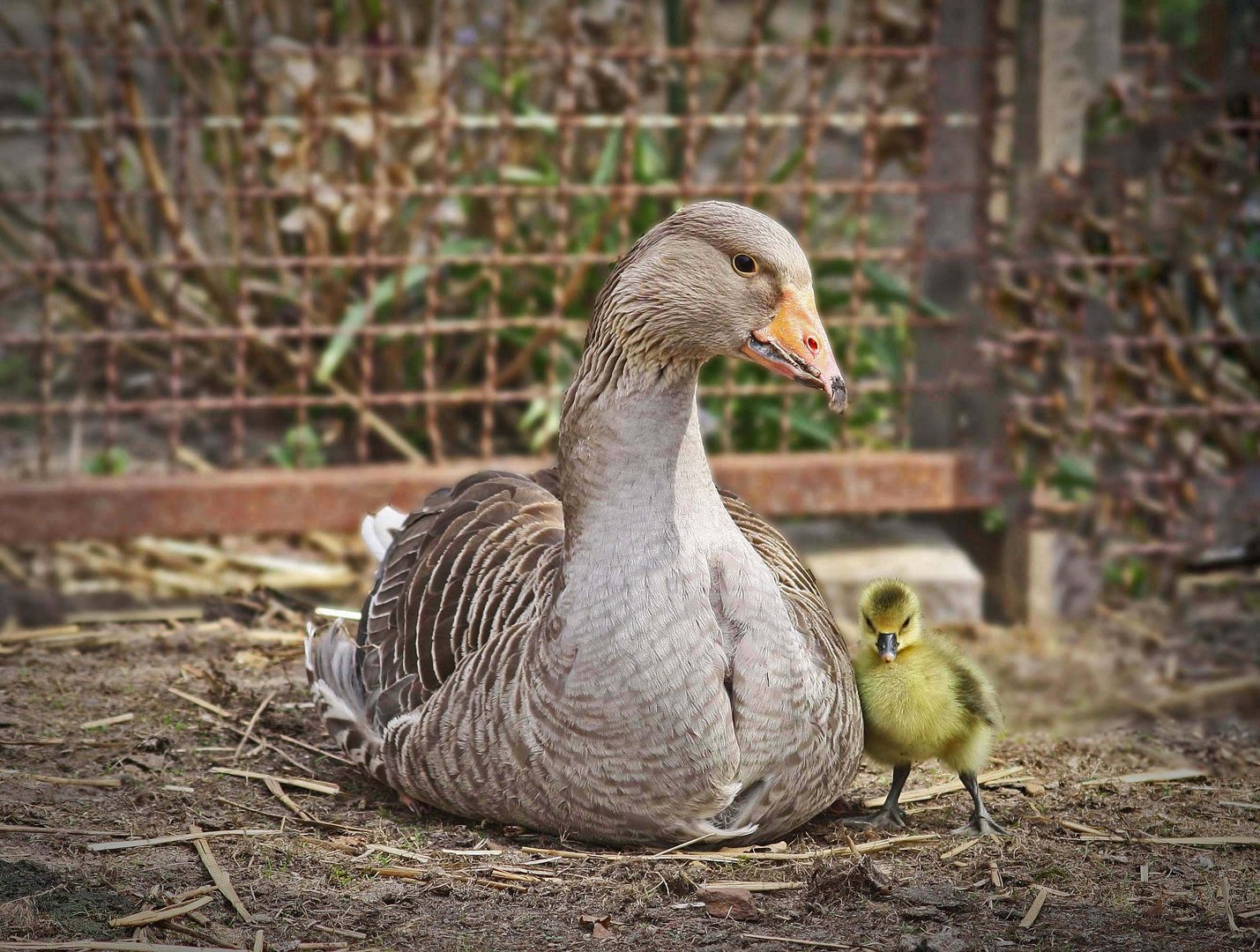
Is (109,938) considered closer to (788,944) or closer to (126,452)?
(788,944)

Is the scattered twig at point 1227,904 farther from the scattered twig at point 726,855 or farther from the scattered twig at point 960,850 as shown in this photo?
the scattered twig at point 726,855

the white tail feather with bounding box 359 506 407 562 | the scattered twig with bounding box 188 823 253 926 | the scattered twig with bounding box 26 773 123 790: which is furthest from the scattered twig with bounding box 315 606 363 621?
the scattered twig with bounding box 188 823 253 926

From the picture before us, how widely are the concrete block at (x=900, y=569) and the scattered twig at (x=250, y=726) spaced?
2.61 m

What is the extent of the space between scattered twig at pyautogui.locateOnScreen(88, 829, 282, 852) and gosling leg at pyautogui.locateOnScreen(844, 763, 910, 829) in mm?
1391

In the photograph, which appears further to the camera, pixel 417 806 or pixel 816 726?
pixel 417 806

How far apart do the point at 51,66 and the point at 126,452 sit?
2.26m

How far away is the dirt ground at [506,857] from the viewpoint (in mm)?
2998

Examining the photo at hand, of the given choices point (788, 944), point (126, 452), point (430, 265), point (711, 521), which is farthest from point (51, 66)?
point (788, 944)

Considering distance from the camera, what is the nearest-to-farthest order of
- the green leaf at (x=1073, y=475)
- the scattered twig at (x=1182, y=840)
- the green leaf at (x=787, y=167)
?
the scattered twig at (x=1182, y=840), the green leaf at (x=1073, y=475), the green leaf at (x=787, y=167)

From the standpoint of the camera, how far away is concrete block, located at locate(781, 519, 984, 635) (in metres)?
6.33

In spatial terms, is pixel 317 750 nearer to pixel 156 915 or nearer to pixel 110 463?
pixel 156 915

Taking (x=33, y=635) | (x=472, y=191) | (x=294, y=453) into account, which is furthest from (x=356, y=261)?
(x=33, y=635)

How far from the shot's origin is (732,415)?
6906 millimetres

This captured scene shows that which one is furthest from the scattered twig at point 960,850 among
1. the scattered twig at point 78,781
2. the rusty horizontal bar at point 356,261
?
the rusty horizontal bar at point 356,261
